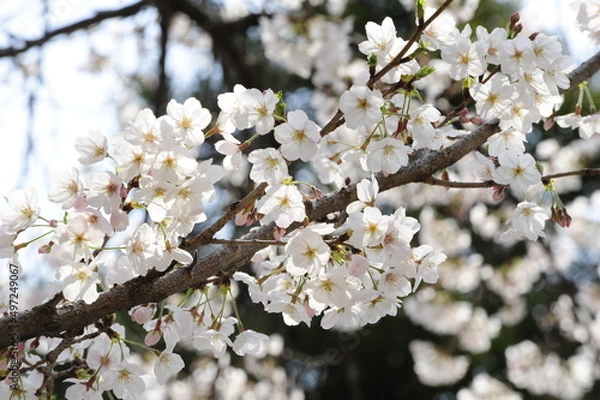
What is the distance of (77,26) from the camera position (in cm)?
246

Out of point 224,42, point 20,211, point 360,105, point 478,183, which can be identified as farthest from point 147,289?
point 224,42

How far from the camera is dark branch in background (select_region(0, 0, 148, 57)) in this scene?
7.31 feet

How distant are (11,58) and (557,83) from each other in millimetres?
1876

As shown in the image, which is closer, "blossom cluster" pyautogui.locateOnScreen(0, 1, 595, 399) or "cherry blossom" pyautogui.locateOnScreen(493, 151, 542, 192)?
"blossom cluster" pyautogui.locateOnScreen(0, 1, 595, 399)

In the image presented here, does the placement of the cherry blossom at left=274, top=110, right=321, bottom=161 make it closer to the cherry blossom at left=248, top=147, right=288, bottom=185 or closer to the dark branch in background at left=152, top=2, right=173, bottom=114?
the cherry blossom at left=248, top=147, right=288, bottom=185

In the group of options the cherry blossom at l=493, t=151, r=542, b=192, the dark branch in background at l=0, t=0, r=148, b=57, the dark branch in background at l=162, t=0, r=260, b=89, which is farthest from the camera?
the dark branch in background at l=162, t=0, r=260, b=89

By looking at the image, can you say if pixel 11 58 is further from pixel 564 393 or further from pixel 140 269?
pixel 564 393

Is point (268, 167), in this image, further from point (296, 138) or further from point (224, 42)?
point (224, 42)

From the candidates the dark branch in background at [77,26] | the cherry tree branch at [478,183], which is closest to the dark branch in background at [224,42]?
the dark branch in background at [77,26]

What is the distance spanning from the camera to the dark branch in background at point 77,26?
223 centimetres

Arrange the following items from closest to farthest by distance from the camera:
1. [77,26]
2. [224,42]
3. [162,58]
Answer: [162,58] → [77,26] → [224,42]

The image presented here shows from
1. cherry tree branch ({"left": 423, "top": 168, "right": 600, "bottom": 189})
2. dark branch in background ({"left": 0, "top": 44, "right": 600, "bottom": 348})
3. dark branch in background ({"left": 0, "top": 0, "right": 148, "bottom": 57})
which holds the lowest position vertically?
dark branch in background ({"left": 0, "top": 0, "right": 148, "bottom": 57})

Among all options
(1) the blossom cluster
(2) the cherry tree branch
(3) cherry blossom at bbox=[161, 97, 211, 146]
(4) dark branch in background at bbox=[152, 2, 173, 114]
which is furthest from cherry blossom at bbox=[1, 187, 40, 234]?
(4) dark branch in background at bbox=[152, 2, 173, 114]

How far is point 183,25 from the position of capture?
418 centimetres
